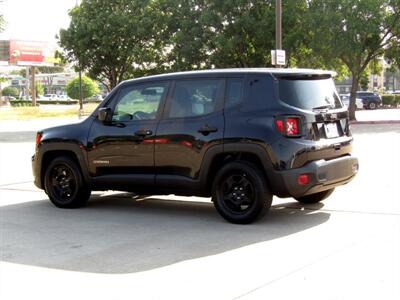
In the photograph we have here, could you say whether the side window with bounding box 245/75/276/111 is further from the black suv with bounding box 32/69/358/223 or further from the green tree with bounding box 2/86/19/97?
the green tree with bounding box 2/86/19/97

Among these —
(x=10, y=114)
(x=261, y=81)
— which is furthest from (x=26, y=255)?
(x=10, y=114)

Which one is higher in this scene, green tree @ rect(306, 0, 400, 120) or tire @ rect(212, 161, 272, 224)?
green tree @ rect(306, 0, 400, 120)

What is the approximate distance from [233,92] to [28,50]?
245ft

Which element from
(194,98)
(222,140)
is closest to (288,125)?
(222,140)

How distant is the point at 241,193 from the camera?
7.07 m

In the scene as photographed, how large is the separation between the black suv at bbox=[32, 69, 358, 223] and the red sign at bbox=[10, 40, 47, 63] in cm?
7122

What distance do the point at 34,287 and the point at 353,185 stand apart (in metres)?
6.32

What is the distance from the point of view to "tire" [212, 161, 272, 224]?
6859mm

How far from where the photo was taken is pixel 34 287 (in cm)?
491

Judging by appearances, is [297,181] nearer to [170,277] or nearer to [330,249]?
[330,249]

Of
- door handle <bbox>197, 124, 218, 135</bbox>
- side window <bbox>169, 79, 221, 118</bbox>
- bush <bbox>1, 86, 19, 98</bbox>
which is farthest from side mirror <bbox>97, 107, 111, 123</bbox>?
bush <bbox>1, 86, 19, 98</bbox>

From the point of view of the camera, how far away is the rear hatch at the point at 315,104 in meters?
6.89

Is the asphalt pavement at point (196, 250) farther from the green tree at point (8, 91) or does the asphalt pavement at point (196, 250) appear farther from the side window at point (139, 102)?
Result: the green tree at point (8, 91)

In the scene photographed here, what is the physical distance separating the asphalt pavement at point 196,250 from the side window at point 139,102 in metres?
1.31
